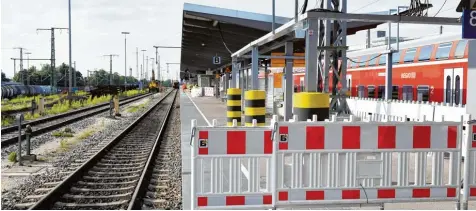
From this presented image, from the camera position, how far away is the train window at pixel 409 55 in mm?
19767

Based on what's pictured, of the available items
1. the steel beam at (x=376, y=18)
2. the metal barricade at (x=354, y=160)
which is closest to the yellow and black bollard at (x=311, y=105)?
the steel beam at (x=376, y=18)

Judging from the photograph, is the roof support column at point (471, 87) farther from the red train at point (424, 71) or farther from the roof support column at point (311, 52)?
the red train at point (424, 71)

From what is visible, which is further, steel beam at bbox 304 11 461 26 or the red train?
the red train

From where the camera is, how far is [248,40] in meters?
27.5

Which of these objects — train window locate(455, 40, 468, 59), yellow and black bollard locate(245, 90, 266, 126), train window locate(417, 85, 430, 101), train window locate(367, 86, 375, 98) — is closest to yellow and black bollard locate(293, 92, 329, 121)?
yellow and black bollard locate(245, 90, 266, 126)

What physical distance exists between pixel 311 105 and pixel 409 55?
12788 millimetres

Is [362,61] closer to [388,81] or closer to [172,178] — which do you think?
[388,81]

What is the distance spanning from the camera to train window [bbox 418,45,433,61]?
721 inches

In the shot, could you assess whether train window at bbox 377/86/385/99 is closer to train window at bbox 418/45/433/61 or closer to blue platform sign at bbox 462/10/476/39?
train window at bbox 418/45/433/61

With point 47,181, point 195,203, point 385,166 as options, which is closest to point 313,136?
point 385,166

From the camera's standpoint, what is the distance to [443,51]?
17266mm

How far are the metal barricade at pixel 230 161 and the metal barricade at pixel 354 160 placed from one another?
6.7 inches

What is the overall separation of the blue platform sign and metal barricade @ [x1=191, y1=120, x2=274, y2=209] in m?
3.22

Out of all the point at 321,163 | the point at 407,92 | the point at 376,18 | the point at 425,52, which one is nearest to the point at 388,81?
the point at 425,52
